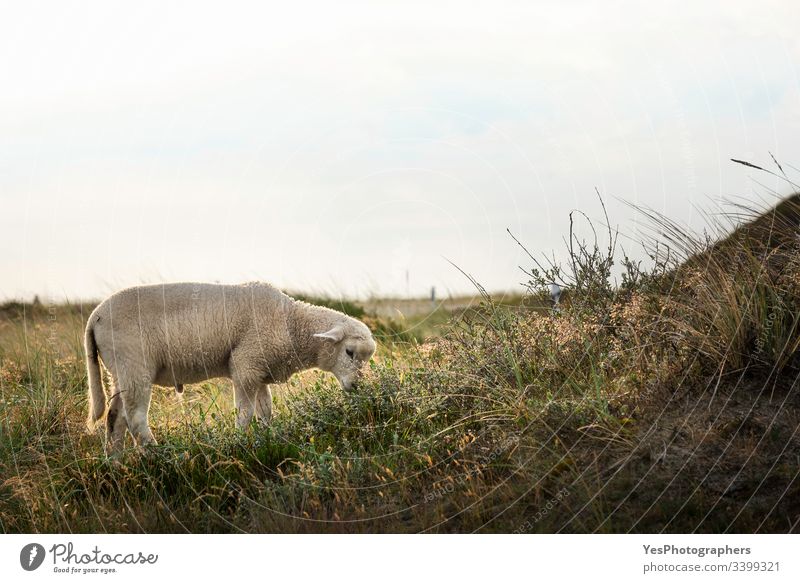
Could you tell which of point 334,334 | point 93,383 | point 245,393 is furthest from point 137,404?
point 334,334

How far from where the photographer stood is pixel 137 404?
24.0ft

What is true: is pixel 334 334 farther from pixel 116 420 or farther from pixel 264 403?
pixel 116 420

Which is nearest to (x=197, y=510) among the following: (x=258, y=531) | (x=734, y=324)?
(x=258, y=531)

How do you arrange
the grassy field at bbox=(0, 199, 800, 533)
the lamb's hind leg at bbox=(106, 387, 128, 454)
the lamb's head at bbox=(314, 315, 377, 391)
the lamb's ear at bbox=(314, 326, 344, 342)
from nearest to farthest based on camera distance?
the grassy field at bbox=(0, 199, 800, 533) → the lamb's hind leg at bbox=(106, 387, 128, 454) → the lamb's ear at bbox=(314, 326, 344, 342) → the lamb's head at bbox=(314, 315, 377, 391)

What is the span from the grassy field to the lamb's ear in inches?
21.0

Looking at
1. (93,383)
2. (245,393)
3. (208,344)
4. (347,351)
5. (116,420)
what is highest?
(208,344)

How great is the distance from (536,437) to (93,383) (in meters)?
4.05

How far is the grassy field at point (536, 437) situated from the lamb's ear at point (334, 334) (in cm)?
53
